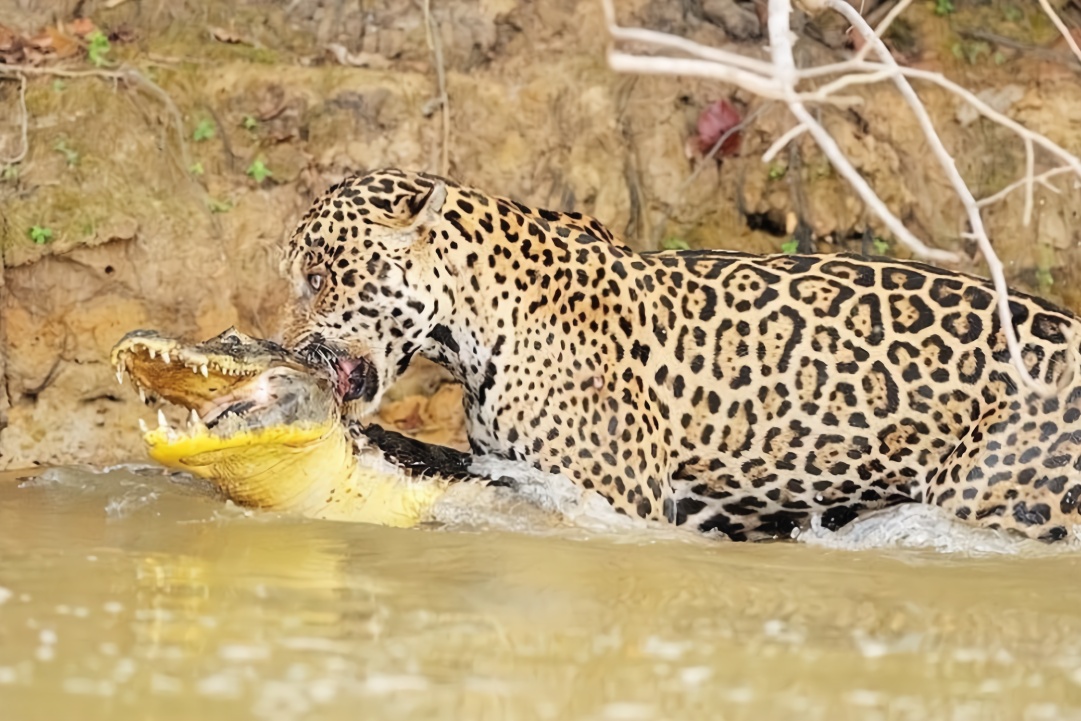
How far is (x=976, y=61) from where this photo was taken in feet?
32.8

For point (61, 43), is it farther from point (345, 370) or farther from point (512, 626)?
point (512, 626)

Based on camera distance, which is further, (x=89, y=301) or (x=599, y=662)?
(x=89, y=301)

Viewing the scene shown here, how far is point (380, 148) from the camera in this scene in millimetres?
9055

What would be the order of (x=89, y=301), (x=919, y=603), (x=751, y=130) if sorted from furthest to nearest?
(x=751, y=130) < (x=89, y=301) < (x=919, y=603)

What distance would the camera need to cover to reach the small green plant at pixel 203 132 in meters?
8.82

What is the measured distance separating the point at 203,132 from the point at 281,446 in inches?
125

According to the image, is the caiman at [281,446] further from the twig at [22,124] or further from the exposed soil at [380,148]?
the twig at [22,124]

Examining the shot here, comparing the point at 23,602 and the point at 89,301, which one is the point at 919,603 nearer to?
the point at 23,602

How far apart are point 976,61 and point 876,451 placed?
14.4ft

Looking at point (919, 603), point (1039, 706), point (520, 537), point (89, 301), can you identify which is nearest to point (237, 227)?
point (89, 301)

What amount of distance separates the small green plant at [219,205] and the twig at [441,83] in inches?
48.9

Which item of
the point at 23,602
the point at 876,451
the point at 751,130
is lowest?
the point at 23,602

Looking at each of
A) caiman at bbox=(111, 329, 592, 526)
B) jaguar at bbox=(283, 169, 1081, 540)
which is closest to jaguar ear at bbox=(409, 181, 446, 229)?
jaguar at bbox=(283, 169, 1081, 540)

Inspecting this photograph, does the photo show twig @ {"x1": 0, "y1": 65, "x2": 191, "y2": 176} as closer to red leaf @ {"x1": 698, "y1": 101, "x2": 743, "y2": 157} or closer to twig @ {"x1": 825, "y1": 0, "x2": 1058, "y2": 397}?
red leaf @ {"x1": 698, "y1": 101, "x2": 743, "y2": 157}
